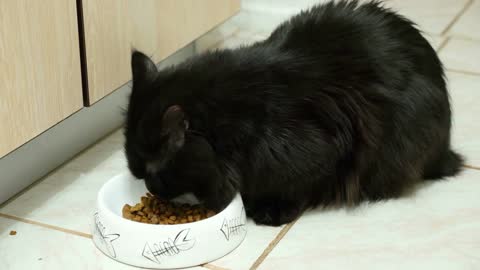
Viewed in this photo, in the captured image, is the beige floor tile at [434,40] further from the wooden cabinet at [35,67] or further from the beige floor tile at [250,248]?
the wooden cabinet at [35,67]

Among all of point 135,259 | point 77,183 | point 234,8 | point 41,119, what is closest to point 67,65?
point 41,119

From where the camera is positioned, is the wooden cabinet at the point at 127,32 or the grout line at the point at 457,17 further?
the grout line at the point at 457,17

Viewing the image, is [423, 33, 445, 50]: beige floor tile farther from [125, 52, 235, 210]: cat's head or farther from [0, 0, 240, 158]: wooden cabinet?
[125, 52, 235, 210]: cat's head

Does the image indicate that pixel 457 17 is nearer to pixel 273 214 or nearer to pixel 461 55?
pixel 461 55

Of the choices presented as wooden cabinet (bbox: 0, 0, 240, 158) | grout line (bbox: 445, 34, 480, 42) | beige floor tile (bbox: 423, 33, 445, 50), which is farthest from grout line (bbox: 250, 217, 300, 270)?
grout line (bbox: 445, 34, 480, 42)

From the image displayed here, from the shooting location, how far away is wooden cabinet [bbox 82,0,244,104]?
1.64 metres

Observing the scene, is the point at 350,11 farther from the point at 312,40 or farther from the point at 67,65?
the point at 67,65

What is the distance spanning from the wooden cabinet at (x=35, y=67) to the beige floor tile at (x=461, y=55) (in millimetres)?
1282

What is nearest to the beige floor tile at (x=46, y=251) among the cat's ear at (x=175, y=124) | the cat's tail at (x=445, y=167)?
the cat's ear at (x=175, y=124)

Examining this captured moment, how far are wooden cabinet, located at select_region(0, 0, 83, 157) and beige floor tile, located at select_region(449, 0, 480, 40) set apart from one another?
4.98ft

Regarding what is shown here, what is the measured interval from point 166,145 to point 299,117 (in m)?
0.28

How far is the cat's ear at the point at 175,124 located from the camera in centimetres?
125

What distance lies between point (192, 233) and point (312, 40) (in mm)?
478

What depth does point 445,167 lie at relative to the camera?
1699 millimetres
